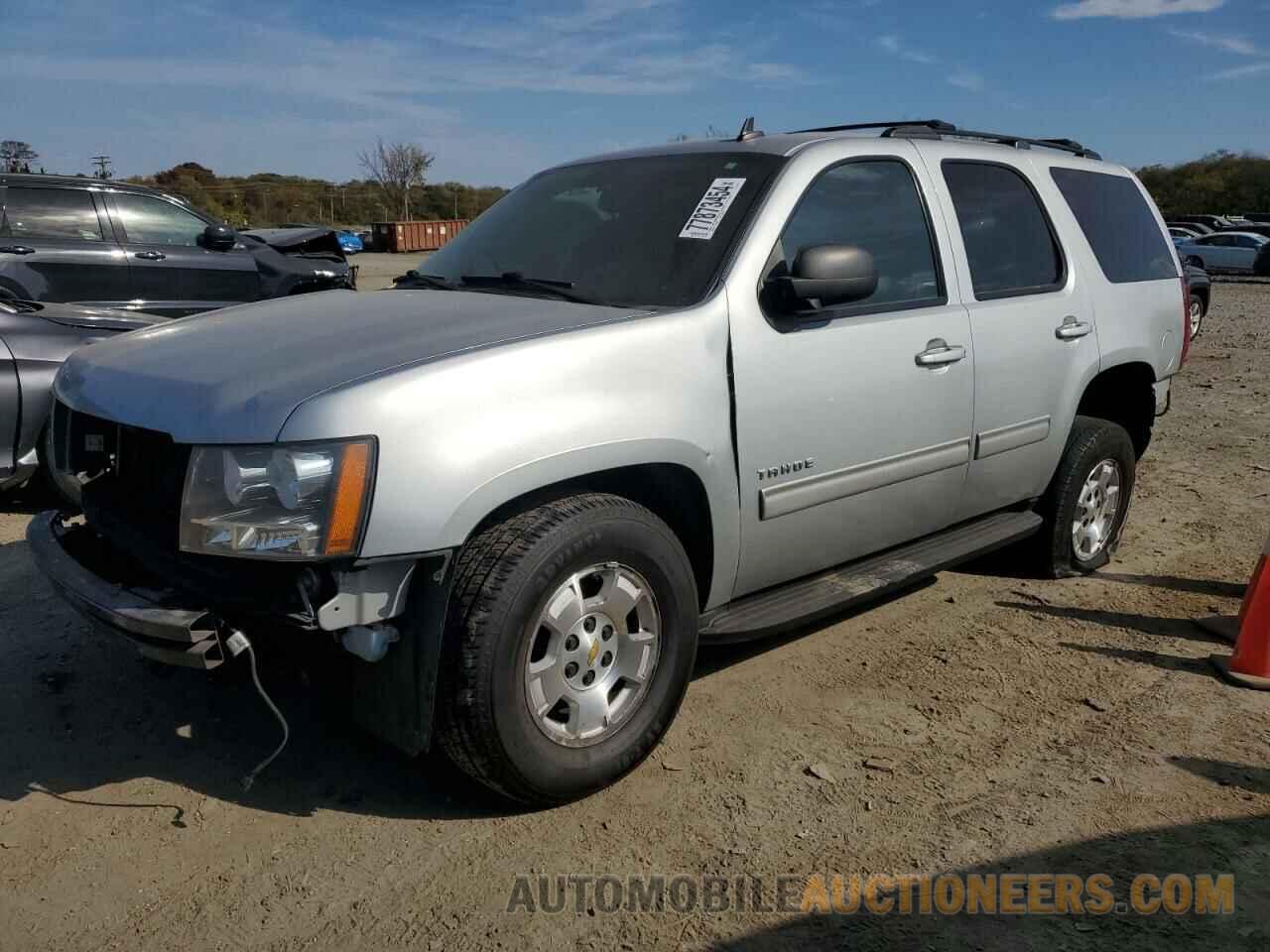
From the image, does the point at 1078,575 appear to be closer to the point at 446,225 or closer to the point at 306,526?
the point at 306,526

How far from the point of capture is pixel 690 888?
8.75ft

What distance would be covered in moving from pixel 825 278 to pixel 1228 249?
3031cm

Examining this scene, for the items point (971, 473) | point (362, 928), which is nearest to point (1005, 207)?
point (971, 473)

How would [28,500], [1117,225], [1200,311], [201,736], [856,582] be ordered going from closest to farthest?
[201,736], [856,582], [1117,225], [28,500], [1200,311]

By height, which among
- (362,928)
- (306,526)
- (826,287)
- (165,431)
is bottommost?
(362,928)

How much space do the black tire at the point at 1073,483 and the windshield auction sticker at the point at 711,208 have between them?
2176 millimetres

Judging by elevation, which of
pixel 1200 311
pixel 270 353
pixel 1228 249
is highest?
pixel 1228 249

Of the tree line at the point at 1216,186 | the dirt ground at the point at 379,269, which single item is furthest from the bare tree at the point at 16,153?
the tree line at the point at 1216,186

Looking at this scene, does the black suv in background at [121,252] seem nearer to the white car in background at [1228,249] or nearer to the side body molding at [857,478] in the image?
the side body molding at [857,478]

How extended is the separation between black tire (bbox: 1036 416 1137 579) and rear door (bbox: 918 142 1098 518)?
0.09 metres

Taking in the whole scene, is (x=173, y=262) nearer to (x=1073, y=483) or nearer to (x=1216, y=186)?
(x=1073, y=483)

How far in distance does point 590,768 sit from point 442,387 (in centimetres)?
117

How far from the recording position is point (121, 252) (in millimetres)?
9336

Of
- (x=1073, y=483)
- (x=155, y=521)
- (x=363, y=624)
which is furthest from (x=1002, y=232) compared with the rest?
(x=155, y=521)
